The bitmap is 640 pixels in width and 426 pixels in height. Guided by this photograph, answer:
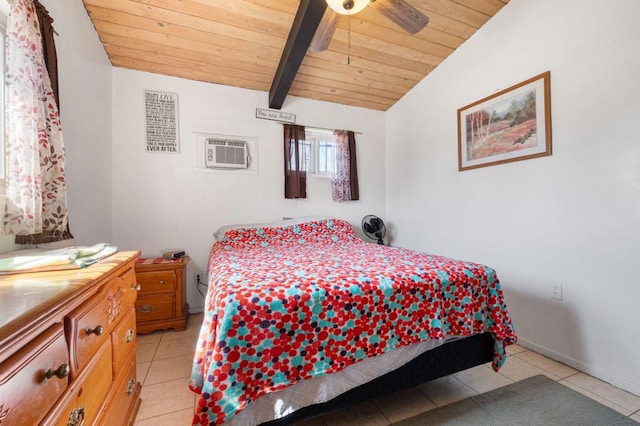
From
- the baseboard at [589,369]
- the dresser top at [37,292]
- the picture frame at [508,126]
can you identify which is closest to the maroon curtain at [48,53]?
the dresser top at [37,292]

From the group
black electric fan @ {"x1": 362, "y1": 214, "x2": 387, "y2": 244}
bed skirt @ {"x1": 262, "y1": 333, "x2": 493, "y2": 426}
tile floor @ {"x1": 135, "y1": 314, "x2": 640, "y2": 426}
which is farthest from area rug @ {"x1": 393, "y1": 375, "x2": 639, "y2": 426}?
black electric fan @ {"x1": 362, "y1": 214, "x2": 387, "y2": 244}

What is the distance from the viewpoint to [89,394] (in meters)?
0.77

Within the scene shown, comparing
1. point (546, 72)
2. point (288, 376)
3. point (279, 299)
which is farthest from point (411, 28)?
point (288, 376)

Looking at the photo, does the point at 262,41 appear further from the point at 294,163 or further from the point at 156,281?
the point at 156,281

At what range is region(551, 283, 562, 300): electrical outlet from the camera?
1.82m

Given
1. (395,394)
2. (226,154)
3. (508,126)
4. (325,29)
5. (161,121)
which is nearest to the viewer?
(395,394)

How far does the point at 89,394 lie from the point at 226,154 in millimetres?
2348

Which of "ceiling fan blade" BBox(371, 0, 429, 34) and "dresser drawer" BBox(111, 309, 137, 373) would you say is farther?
"ceiling fan blade" BBox(371, 0, 429, 34)

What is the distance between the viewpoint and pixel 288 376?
104 centimetres

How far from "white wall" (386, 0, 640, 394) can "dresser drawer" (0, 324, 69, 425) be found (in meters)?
2.50

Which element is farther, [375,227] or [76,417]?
[375,227]

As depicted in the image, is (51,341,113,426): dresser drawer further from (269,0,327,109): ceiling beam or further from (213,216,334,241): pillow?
(269,0,327,109): ceiling beam

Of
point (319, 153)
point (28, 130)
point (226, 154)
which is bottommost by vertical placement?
point (28, 130)

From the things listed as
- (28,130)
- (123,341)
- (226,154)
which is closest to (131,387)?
(123,341)
